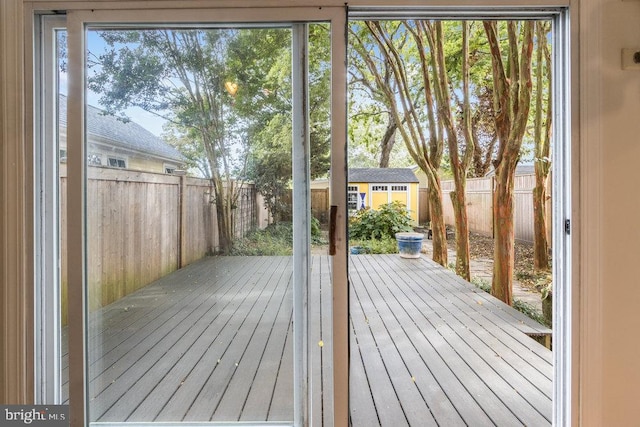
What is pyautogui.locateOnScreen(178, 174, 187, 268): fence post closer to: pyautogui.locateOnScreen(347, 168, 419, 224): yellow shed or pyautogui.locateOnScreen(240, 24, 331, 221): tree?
pyautogui.locateOnScreen(240, 24, 331, 221): tree

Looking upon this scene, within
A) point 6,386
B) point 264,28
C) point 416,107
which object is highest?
point 416,107

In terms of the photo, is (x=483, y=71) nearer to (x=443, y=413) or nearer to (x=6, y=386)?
(x=443, y=413)

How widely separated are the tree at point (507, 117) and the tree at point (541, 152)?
0.51ft

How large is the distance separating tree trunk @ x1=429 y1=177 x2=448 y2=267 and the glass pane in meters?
3.87

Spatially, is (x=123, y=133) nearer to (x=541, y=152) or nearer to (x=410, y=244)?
(x=541, y=152)

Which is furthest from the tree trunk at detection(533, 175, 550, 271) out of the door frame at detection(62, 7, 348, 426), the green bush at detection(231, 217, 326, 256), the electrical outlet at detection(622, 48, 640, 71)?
the green bush at detection(231, 217, 326, 256)

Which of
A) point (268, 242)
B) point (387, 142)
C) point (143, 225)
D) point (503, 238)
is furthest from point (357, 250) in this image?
point (143, 225)

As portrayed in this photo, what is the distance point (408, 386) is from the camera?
77.1 inches

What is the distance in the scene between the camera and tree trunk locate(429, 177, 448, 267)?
15.7ft

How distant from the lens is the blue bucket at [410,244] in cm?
499

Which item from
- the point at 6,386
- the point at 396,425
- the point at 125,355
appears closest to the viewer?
the point at 6,386

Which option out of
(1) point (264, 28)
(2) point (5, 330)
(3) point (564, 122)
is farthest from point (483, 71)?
(2) point (5, 330)

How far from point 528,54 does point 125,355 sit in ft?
13.2

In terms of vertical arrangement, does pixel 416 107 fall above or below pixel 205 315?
above
